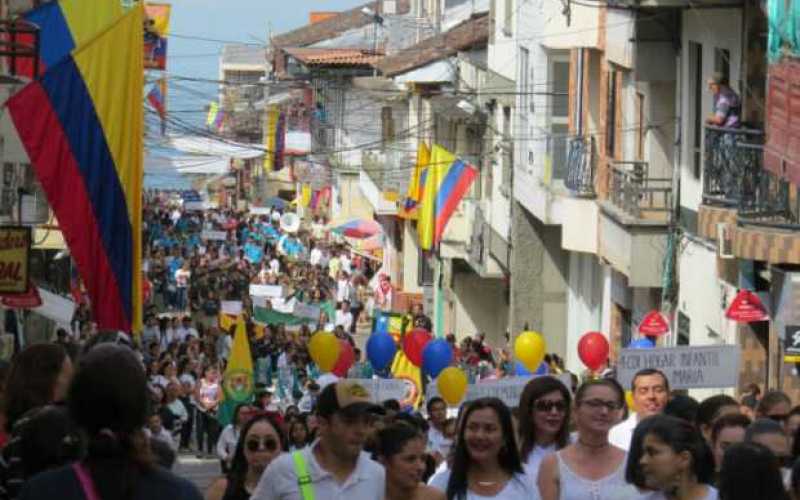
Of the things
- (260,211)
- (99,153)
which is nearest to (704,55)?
(99,153)

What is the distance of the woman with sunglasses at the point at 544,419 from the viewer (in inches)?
451

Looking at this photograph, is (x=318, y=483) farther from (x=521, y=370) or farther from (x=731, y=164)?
(x=731, y=164)

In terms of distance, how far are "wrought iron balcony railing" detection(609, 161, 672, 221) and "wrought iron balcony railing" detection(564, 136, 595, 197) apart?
8.33ft

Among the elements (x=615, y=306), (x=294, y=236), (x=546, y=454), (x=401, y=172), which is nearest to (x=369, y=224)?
(x=401, y=172)

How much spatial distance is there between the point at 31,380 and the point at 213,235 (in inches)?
2930

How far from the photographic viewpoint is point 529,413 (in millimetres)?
11492

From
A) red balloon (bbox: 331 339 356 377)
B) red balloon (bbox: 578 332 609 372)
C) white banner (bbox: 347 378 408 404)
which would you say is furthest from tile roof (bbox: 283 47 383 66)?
white banner (bbox: 347 378 408 404)

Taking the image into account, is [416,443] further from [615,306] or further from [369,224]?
[369,224]

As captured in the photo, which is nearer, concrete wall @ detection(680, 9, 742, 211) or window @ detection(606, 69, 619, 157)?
concrete wall @ detection(680, 9, 742, 211)

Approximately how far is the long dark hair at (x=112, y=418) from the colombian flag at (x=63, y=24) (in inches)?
683

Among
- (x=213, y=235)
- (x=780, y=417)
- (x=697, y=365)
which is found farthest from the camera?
(x=213, y=235)

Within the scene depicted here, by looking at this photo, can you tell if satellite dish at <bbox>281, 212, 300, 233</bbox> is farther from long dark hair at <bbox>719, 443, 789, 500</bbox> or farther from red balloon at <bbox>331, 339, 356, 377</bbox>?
long dark hair at <bbox>719, 443, 789, 500</bbox>

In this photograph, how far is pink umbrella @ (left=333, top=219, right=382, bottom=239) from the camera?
6738 centimetres

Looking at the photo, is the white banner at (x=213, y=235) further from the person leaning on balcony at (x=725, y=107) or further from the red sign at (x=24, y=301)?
the person leaning on balcony at (x=725, y=107)
